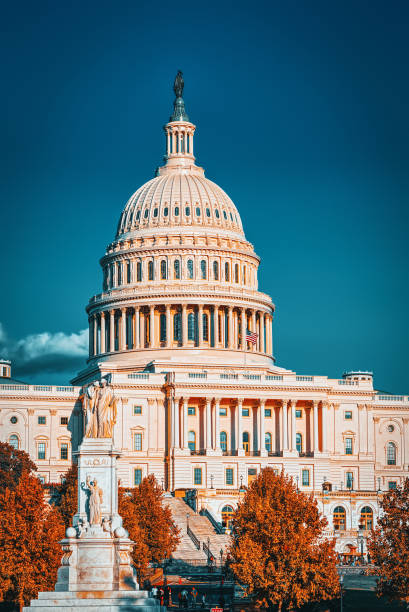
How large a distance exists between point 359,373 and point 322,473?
25.8m

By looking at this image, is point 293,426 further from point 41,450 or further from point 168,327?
point 41,450

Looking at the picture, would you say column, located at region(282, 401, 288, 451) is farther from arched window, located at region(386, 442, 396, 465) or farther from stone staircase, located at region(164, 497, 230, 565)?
stone staircase, located at region(164, 497, 230, 565)

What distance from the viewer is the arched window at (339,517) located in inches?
6535

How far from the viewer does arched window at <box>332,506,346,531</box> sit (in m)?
166

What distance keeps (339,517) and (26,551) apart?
283ft

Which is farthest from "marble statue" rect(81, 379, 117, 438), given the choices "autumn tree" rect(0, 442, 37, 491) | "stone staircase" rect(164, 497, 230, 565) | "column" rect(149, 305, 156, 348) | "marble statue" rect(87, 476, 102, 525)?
"column" rect(149, 305, 156, 348)

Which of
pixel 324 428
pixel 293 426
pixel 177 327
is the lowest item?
pixel 324 428

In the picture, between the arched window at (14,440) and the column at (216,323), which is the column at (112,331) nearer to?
the column at (216,323)

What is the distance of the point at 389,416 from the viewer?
189 meters

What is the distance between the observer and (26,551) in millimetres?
84938

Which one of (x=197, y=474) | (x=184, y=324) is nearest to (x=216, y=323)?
(x=184, y=324)

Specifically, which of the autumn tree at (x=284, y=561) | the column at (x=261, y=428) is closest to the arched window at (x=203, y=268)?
the column at (x=261, y=428)

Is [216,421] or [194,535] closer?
[194,535]

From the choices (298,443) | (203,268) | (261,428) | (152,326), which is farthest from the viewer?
(203,268)
